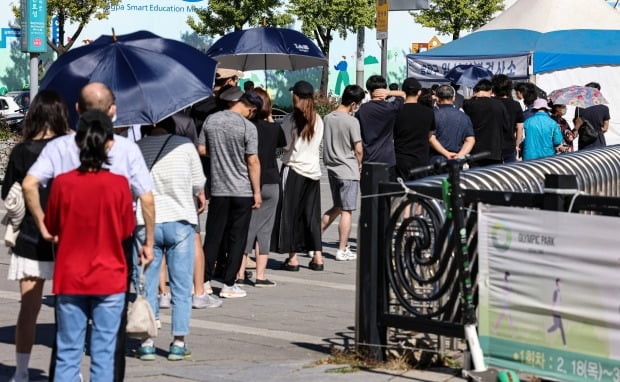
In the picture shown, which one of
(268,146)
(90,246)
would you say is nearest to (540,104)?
(268,146)

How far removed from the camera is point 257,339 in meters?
8.27

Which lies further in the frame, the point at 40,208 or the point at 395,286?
the point at 395,286

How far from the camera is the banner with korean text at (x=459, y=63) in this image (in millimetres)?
17708

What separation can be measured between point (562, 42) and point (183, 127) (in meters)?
10.5

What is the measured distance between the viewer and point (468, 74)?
18.2m

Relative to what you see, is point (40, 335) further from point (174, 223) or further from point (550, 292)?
point (550, 292)

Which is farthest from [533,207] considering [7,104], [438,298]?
[7,104]

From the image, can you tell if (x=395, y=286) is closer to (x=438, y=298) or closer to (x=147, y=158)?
(x=438, y=298)

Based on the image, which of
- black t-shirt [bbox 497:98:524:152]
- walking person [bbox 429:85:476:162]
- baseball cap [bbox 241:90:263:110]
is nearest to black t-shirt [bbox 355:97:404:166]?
walking person [bbox 429:85:476:162]

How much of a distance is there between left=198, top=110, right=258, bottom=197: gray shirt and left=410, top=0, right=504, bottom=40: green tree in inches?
1526

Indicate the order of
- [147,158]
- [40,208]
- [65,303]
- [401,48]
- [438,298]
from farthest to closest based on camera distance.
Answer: [401,48]
[147,158]
[438,298]
[40,208]
[65,303]

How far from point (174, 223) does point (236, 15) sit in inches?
1557

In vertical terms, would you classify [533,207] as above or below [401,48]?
below

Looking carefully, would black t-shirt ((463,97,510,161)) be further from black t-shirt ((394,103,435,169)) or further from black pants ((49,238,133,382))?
black pants ((49,238,133,382))
